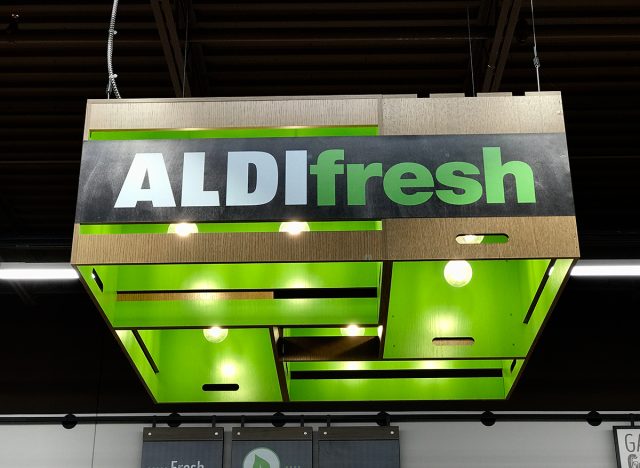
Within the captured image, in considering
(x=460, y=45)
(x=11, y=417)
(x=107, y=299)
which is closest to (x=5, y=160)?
(x=11, y=417)

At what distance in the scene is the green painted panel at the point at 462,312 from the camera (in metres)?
3.57

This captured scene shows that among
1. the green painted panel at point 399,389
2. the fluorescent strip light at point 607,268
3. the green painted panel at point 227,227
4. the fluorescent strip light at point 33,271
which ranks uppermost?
the fluorescent strip light at point 33,271

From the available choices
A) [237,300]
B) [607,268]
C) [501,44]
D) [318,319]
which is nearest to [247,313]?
[237,300]

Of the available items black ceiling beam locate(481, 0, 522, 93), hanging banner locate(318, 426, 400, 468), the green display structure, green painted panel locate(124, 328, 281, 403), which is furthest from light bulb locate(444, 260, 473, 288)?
hanging banner locate(318, 426, 400, 468)

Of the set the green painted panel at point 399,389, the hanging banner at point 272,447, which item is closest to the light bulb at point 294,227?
the green painted panel at point 399,389

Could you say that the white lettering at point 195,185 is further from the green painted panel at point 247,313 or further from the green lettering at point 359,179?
the green painted panel at point 247,313

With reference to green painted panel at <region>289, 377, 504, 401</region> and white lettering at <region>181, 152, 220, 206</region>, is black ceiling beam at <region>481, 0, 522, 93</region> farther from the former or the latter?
white lettering at <region>181, 152, 220, 206</region>

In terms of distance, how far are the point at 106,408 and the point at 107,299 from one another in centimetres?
552

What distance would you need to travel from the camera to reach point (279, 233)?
9.89ft

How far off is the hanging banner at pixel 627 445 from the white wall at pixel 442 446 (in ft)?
0.23

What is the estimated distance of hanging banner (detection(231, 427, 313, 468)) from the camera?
26.5 ft

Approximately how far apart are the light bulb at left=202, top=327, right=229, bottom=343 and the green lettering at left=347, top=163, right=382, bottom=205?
1140 mm

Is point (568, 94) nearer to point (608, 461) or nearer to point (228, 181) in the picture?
point (608, 461)

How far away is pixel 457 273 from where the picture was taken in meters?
3.52
